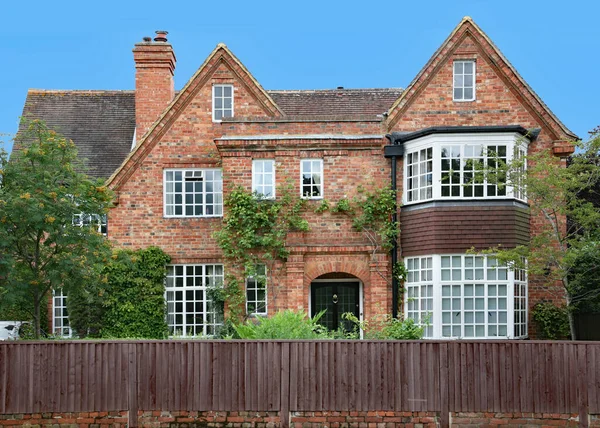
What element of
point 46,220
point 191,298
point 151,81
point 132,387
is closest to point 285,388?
point 132,387

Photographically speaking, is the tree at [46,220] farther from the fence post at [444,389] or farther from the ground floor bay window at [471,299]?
the ground floor bay window at [471,299]

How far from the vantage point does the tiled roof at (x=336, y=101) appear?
28.3 meters

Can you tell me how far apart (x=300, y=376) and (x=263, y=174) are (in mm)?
9616

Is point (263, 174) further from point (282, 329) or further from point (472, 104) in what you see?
point (282, 329)

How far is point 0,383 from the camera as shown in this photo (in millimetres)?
16281

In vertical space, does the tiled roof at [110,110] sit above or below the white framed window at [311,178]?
above

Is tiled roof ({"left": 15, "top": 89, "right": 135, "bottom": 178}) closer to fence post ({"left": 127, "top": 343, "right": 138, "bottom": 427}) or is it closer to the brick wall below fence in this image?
fence post ({"left": 127, "top": 343, "right": 138, "bottom": 427})

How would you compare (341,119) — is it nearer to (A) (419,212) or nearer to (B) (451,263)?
(A) (419,212)

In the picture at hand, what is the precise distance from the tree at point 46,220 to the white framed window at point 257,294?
17.7 ft

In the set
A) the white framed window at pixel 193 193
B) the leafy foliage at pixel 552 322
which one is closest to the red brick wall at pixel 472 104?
the leafy foliage at pixel 552 322

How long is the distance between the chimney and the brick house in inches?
140

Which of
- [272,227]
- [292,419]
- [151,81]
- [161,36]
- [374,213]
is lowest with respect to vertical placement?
[292,419]

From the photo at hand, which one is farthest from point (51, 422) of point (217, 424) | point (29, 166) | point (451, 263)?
point (451, 263)

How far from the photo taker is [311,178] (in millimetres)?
24734
